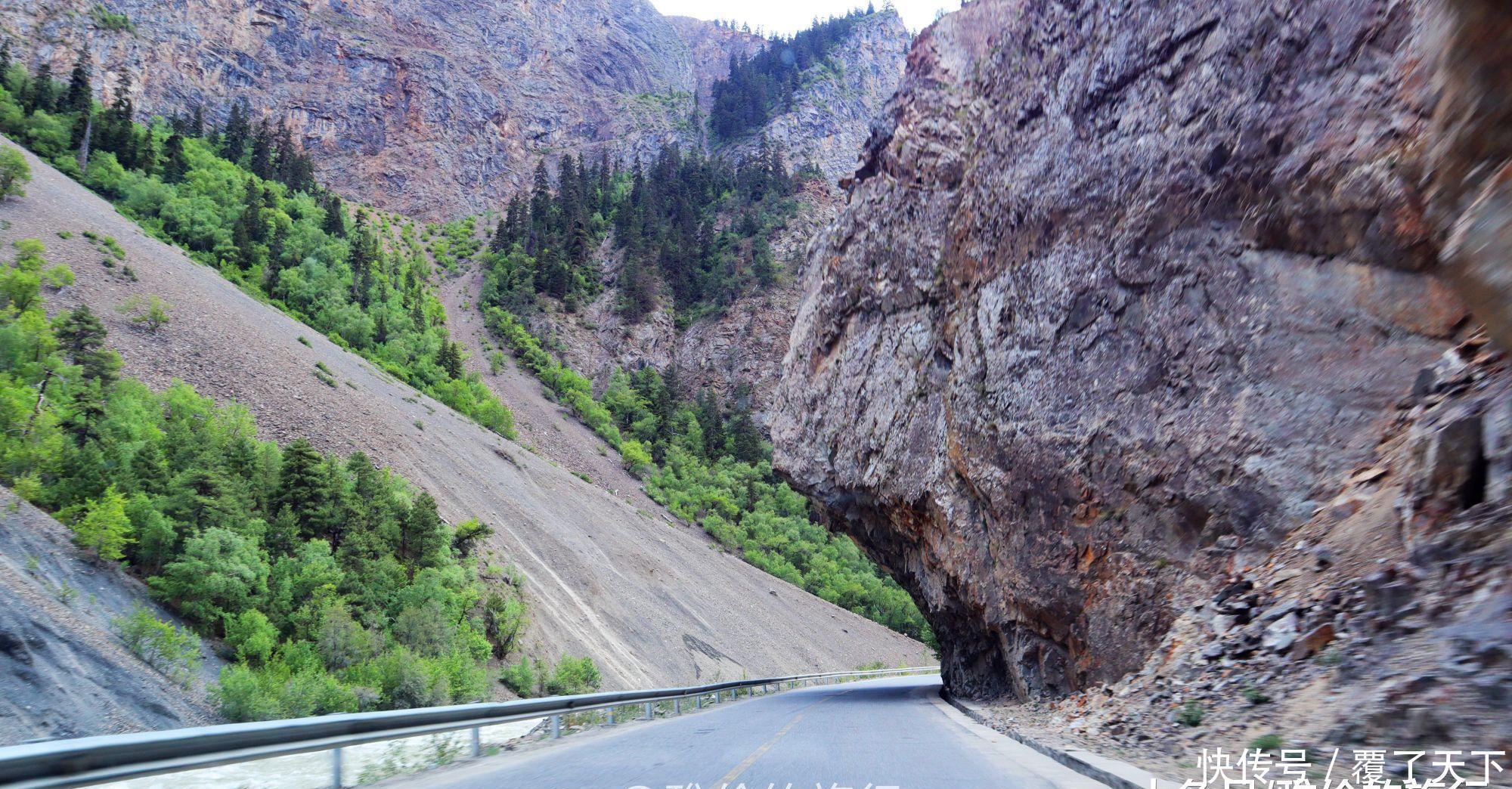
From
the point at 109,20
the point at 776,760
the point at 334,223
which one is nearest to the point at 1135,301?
the point at 776,760

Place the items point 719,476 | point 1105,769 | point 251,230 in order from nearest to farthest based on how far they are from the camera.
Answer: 1. point 1105,769
2. point 251,230
3. point 719,476

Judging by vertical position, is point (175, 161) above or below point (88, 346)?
above

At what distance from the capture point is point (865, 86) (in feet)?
568

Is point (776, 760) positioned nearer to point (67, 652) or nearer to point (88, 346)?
point (67, 652)

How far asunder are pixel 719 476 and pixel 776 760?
78438 millimetres

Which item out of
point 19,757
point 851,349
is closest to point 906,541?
point 851,349

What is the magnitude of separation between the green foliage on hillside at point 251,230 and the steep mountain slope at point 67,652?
4693cm

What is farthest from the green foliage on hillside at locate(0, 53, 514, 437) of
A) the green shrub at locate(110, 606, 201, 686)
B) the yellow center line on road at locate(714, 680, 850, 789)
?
the yellow center line on road at locate(714, 680, 850, 789)

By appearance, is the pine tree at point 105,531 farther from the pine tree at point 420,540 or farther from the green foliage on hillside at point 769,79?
the green foliage on hillside at point 769,79

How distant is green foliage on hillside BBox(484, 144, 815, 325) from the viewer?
373ft

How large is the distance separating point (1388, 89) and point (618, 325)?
343ft

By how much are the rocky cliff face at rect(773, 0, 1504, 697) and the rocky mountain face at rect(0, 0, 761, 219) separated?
5383 inches

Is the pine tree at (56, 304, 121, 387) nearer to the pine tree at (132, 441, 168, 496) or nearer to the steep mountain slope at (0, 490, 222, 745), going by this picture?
the pine tree at (132, 441, 168, 496)

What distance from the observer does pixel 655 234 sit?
12238cm
